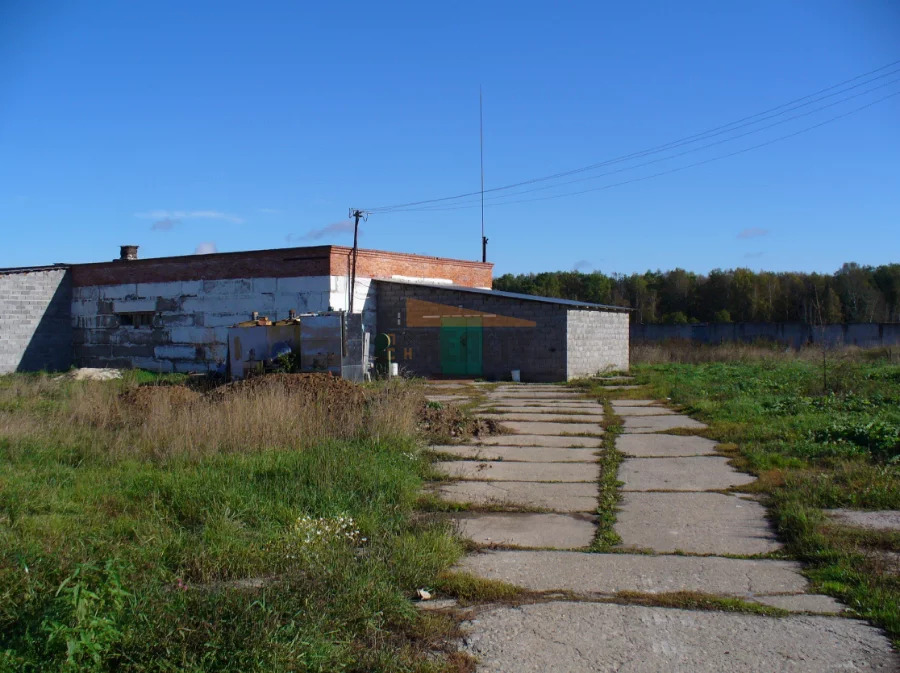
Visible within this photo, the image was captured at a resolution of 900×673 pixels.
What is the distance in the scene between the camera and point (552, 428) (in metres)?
11.9

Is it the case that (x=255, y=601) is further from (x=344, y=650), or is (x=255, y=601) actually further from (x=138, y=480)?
(x=138, y=480)

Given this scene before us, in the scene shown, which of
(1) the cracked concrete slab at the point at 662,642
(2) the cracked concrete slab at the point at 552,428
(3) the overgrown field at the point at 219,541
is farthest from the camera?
(2) the cracked concrete slab at the point at 552,428

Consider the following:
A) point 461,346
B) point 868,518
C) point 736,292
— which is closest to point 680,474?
point 868,518

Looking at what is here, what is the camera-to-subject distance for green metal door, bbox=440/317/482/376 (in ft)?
72.5

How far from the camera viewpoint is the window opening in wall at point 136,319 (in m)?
24.6

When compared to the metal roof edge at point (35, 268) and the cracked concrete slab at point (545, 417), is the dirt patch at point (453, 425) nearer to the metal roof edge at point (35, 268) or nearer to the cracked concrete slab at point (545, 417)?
the cracked concrete slab at point (545, 417)

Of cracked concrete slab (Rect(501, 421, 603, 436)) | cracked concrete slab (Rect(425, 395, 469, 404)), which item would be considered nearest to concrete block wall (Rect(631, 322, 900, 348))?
cracked concrete slab (Rect(425, 395, 469, 404))

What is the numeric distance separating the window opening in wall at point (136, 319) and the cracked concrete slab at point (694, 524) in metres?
20.9

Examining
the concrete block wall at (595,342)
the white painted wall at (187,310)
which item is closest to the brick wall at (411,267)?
the white painted wall at (187,310)

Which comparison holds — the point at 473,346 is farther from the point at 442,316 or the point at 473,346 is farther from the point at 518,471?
the point at 518,471

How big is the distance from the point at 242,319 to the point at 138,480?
650 inches

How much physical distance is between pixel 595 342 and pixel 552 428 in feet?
37.5

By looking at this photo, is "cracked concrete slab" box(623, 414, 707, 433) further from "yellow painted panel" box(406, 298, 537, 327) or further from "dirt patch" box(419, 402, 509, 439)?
"yellow painted panel" box(406, 298, 537, 327)

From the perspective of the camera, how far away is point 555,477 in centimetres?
815
